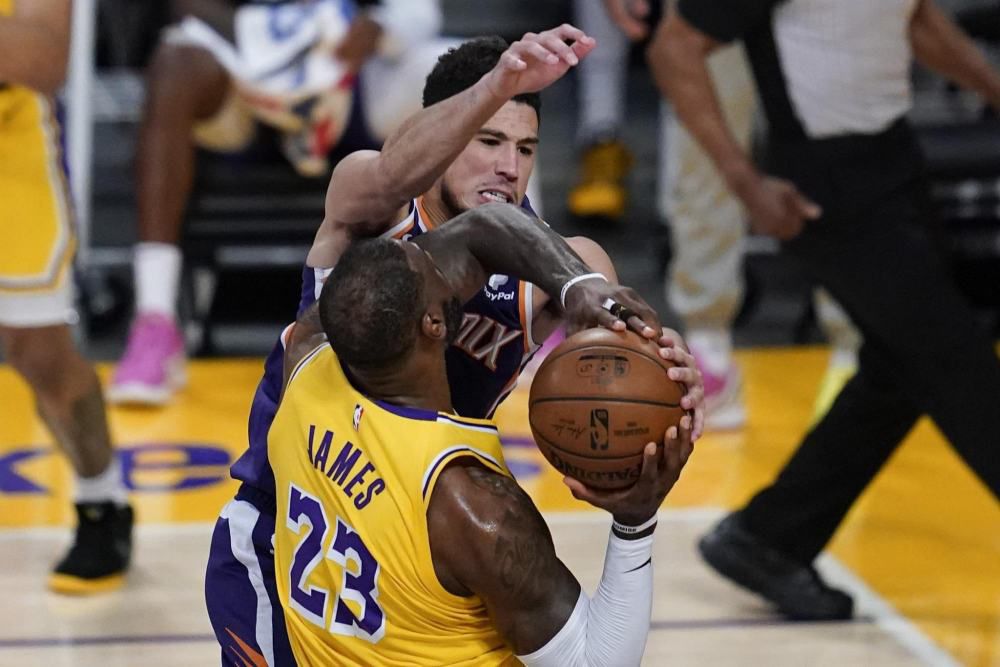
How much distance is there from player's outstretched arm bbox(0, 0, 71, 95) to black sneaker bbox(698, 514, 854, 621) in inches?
80.9

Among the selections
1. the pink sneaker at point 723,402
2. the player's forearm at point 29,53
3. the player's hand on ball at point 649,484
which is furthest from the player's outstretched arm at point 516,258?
the pink sneaker at point 723,402

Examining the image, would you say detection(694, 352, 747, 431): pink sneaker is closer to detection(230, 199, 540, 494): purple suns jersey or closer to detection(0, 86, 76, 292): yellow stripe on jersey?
detection(0, 86, 76, 292): yellow stripe on jersey

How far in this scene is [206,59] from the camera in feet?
21.0

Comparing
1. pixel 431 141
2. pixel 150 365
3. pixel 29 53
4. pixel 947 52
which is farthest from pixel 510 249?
pixel 150 365

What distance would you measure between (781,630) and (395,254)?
2045mm

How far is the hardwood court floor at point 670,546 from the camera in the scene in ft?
13.3

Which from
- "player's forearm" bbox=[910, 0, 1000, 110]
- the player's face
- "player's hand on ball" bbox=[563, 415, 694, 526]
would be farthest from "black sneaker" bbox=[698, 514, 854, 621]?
"player's hand on ball" bbox=[563, 415, 694, 526]

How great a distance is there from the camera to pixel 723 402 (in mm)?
5938

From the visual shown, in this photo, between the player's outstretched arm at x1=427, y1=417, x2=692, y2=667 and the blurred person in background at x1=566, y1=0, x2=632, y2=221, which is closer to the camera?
the player's outstretched arm at x1=427, y1=417, x2=692, y2=667

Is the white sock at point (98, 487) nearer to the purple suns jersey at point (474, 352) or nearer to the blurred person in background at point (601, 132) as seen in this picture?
the purple suns jersey at point (474, 352)

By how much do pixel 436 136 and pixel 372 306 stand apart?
37cm

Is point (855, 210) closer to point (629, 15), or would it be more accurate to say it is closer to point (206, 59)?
point (629, 15)

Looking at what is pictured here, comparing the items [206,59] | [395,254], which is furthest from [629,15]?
[395,254]

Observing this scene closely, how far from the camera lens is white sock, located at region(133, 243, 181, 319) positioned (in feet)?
20.6
